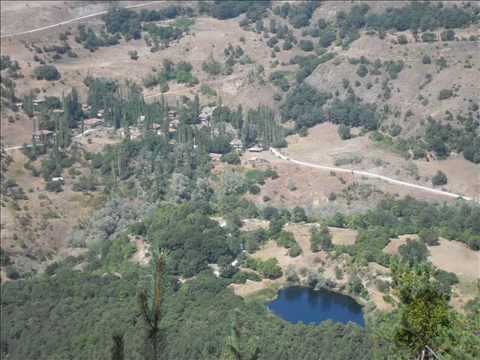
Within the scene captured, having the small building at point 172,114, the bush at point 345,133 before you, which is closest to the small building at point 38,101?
the small building at point 172,114

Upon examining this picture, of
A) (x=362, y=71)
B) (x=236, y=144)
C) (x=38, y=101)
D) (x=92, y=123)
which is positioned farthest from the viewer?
(x=362, y=71)

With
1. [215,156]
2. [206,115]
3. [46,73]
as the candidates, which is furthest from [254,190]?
[46,73]

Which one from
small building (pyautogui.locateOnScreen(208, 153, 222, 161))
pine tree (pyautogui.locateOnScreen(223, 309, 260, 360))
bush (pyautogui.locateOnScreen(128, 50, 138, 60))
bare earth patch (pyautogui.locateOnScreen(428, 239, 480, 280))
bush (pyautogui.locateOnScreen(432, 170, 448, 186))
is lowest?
small building (pyautogui.locateOnScreen(208, 153, 222, 161))

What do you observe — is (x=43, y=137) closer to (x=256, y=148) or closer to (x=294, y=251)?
(x=256, y=148)

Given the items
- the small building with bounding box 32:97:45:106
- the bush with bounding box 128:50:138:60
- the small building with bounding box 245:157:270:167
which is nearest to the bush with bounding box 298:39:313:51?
the bush with bounding box 128:50:138:60

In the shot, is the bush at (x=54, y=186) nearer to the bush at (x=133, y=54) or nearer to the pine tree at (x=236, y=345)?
the bush at (x=133, y=54)

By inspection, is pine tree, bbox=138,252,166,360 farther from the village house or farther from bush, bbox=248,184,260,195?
the village house
